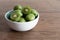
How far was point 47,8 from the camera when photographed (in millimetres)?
1440

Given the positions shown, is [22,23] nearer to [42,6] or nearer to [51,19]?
[51,19]

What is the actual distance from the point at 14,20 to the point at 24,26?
77 millimetres

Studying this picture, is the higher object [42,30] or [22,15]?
[22,15]

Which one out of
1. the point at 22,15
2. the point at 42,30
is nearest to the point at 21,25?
the point at 22,15

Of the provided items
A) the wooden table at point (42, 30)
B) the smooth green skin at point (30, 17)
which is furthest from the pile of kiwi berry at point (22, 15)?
the wooden table at point (42, 30)

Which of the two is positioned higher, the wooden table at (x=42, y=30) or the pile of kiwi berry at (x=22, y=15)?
the pile of kiwi berry at (x=22, y=15)

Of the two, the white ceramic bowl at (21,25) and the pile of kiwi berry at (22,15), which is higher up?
the pile of kiwi berry at (22,15)

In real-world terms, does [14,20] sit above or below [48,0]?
below

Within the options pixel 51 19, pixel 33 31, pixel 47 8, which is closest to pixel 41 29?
pixel 33 31

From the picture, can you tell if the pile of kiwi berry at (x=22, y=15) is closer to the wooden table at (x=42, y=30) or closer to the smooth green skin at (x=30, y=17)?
the smooth green skin at (x=30, y=17)

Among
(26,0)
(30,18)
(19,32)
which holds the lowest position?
(19,32)

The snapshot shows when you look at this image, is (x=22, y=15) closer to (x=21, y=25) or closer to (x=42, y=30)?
(x=21, y=25)

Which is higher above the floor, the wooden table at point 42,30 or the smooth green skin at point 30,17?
the smooth green skin at point 30,17

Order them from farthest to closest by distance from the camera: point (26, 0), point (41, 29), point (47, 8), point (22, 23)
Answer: point (26, 0), point (47, 8), point (41, 29), point (22, 23)
